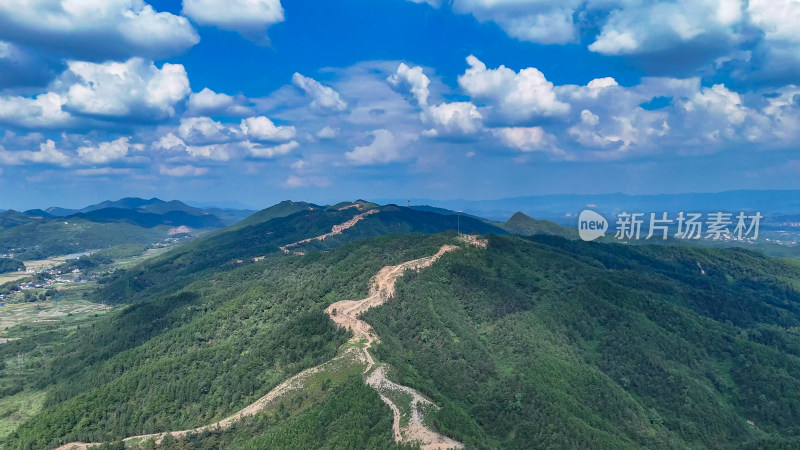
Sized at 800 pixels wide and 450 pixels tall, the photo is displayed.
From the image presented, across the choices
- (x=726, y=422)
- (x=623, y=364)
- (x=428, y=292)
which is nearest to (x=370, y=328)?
(x=428, y=292)

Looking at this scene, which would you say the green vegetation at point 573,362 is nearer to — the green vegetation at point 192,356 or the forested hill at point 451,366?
the forested hill at point 451,366

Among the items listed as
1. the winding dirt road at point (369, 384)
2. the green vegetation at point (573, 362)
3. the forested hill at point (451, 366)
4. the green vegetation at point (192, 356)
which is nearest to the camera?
the winding dirt road at point (369, 384)

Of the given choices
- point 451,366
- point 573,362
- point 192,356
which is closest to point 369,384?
point 451,366

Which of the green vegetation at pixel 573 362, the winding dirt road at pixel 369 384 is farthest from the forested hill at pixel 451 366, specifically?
the winding dirt road at pixel 369 384

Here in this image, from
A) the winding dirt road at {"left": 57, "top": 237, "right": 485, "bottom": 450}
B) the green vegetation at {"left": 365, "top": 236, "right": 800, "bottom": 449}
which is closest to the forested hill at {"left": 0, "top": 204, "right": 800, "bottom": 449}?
the green vegetation at {"left": 365, "top": 236, "right": 800, "bottom": 449}

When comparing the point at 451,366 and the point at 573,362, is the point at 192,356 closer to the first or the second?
the point at 451,366

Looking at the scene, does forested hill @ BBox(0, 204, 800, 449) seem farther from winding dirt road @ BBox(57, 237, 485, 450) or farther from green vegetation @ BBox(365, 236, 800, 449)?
winding dirt road @ BBox(57, 237, 485, 450)
